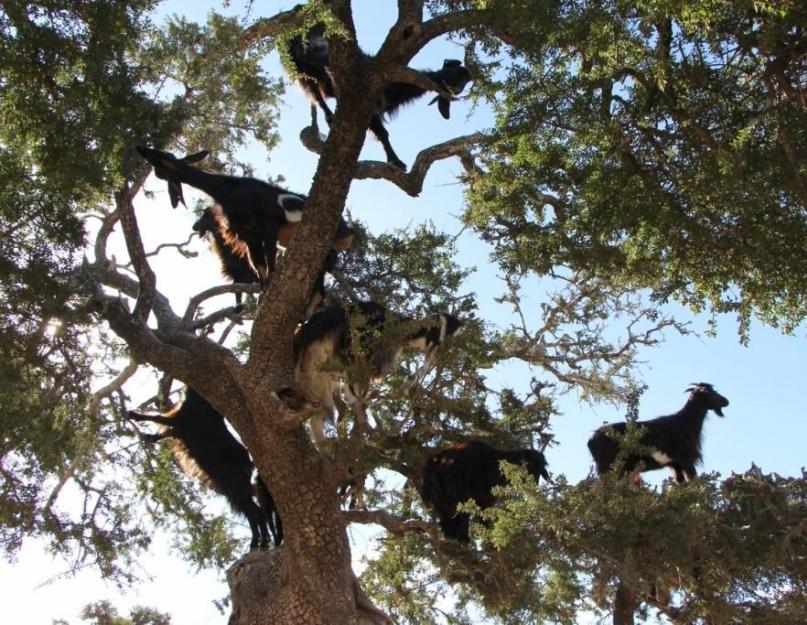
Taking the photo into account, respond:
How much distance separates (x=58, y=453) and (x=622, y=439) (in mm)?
3943

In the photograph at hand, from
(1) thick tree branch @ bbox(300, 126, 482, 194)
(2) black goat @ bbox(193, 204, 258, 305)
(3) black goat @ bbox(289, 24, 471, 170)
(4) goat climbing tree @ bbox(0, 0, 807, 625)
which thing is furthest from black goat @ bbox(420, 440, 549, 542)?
(3) black goat @ bbox(289, 24, 471, 170)

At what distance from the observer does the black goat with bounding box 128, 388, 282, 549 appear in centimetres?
684

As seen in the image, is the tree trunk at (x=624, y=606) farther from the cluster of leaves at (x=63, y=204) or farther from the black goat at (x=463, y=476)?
the cluster of leaves at (x=63, y=204)

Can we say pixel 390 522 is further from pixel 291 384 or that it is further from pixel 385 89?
pixel 385 89

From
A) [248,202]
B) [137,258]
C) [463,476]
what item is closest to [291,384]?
[463,476]

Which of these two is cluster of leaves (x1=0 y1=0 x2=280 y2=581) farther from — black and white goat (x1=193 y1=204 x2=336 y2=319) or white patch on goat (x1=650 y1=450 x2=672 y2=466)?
white patch on goat (x1=650 y1=450 x2=672 y2=466)

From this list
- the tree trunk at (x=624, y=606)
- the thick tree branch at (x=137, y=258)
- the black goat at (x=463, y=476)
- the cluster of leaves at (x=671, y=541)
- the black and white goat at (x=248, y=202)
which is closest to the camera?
the cluster of leaves at (x=671, y=541)

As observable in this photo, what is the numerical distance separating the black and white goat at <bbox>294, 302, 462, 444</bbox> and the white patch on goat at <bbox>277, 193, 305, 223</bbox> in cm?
76

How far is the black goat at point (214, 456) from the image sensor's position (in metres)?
6.84

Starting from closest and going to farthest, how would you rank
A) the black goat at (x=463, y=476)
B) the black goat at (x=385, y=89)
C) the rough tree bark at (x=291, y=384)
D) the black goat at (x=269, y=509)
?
the rough tree bark at (x=291, y=384) < the black goat at (x=463, y=476) < the black goat at (x=269, y=509) < the black goat at (x=385, y=89)

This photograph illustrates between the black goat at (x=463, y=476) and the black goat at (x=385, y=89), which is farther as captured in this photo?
the black goat at (x=385, y=89)

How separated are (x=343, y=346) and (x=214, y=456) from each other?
1.37 meters

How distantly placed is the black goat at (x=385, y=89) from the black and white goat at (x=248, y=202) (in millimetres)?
929

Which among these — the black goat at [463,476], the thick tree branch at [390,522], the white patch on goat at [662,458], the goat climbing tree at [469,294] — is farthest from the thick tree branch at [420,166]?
the white patch on goat at [662,458]
